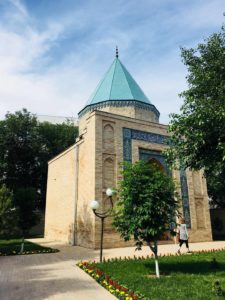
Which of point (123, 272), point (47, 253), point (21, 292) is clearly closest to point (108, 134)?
point (47, 253)

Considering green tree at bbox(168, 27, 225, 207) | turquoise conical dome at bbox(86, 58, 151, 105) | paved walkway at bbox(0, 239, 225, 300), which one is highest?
turquoise conical dome at bbox(86, 58, 151, 105)

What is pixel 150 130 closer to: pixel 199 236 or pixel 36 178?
pixel 199 236

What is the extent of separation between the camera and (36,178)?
27.5 m

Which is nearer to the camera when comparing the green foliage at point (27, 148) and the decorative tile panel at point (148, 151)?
the decorative tile panel at point (148, 151)

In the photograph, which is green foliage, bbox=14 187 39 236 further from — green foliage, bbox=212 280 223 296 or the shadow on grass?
green foliage, bbox=212 280 223 296

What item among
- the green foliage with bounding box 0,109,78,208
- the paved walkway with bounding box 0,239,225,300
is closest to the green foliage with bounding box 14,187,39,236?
the paved walkway with bounding box 0,239,225,300

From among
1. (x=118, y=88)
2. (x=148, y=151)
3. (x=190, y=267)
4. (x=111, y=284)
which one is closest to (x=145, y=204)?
(x=111, y=284)

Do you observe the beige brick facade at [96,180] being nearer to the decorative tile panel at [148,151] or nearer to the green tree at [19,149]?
the decorative tile panel at [148,151]

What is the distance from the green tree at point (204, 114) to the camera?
7.53 metres

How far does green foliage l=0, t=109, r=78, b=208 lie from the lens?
82.7 feet

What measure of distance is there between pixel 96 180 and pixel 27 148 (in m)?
14.3

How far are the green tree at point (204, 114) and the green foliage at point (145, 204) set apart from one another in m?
1.27

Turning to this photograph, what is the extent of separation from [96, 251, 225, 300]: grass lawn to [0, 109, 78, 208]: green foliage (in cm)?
1906

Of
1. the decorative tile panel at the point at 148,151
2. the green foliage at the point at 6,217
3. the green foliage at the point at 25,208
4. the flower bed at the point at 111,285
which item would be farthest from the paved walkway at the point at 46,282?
the decorative tile panel at the point at 148,151
